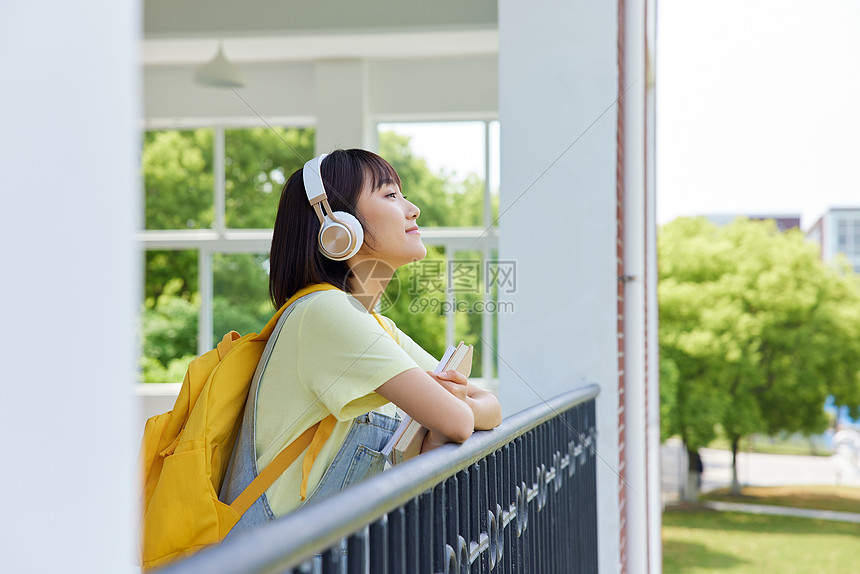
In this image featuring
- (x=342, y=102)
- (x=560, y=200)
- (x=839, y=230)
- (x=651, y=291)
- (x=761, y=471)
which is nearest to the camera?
(x=560, y=200)

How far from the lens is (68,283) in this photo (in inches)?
12.1

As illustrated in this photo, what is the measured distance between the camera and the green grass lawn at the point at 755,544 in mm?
16250

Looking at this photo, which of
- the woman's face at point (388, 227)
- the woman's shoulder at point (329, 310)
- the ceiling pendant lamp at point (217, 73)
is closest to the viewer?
the woman's shoulder at point (329, 310)

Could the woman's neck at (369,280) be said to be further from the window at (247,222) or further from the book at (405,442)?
the window at (247,222)

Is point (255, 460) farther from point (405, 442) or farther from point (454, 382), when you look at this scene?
point (454, 382)

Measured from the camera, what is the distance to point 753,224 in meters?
18.0

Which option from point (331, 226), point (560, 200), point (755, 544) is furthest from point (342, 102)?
point (755, 544)

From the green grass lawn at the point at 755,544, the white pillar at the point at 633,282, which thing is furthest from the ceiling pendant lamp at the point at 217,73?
the green grass lawn at the point at 755,544

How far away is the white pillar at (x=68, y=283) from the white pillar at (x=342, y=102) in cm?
714

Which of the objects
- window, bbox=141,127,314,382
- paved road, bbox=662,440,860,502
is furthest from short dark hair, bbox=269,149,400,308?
paved road, bbox=662,440,860,502

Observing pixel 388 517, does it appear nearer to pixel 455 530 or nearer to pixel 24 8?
pixel 455 530

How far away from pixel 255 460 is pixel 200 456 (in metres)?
0.10

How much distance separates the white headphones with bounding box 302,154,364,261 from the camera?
60.6 inches

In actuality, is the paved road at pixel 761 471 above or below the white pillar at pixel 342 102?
below
